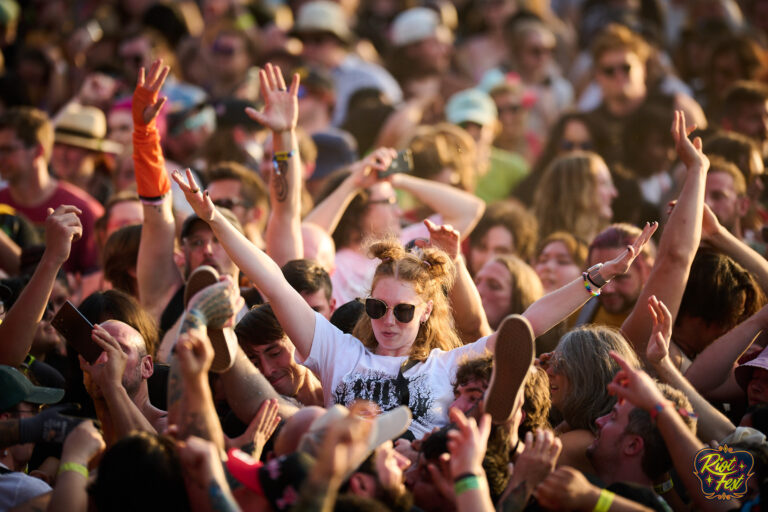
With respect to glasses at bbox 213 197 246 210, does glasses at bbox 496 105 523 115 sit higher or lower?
lower

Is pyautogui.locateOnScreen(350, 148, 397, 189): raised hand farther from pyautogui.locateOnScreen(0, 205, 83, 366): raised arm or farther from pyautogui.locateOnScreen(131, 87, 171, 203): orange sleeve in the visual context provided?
pyautogui.locateOnScreen(0, 205, 83, 366): raised arm

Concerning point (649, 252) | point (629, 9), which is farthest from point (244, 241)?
point (629, 9)

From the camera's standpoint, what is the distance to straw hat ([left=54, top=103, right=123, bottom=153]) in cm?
795

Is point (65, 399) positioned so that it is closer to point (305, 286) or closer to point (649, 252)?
point (305, 286)

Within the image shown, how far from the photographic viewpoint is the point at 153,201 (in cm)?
499

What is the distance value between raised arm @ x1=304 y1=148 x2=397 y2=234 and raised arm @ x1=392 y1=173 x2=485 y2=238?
1.32 feet

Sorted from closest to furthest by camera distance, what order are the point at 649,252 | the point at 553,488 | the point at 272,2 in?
the point at 553,488
the point at 649,252
the point at 272,2

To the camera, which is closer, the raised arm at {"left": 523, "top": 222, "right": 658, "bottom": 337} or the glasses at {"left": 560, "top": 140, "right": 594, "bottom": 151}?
the raised arm at {"left": 523, "top": 222, "right": 658, "bottom": 337}

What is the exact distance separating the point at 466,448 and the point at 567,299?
1.23 meters

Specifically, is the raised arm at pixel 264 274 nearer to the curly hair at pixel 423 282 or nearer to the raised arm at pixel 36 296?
the curly hair at pixel 423 282

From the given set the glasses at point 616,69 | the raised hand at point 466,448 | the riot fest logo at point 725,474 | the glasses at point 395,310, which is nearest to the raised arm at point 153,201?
the glasses at point 395,310

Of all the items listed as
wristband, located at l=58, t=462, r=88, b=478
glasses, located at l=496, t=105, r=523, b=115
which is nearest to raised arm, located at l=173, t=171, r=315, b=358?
wristband, located at l=58, t=462, r=88, b=478

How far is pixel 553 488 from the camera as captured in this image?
3.37m

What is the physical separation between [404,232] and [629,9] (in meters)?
5.92
